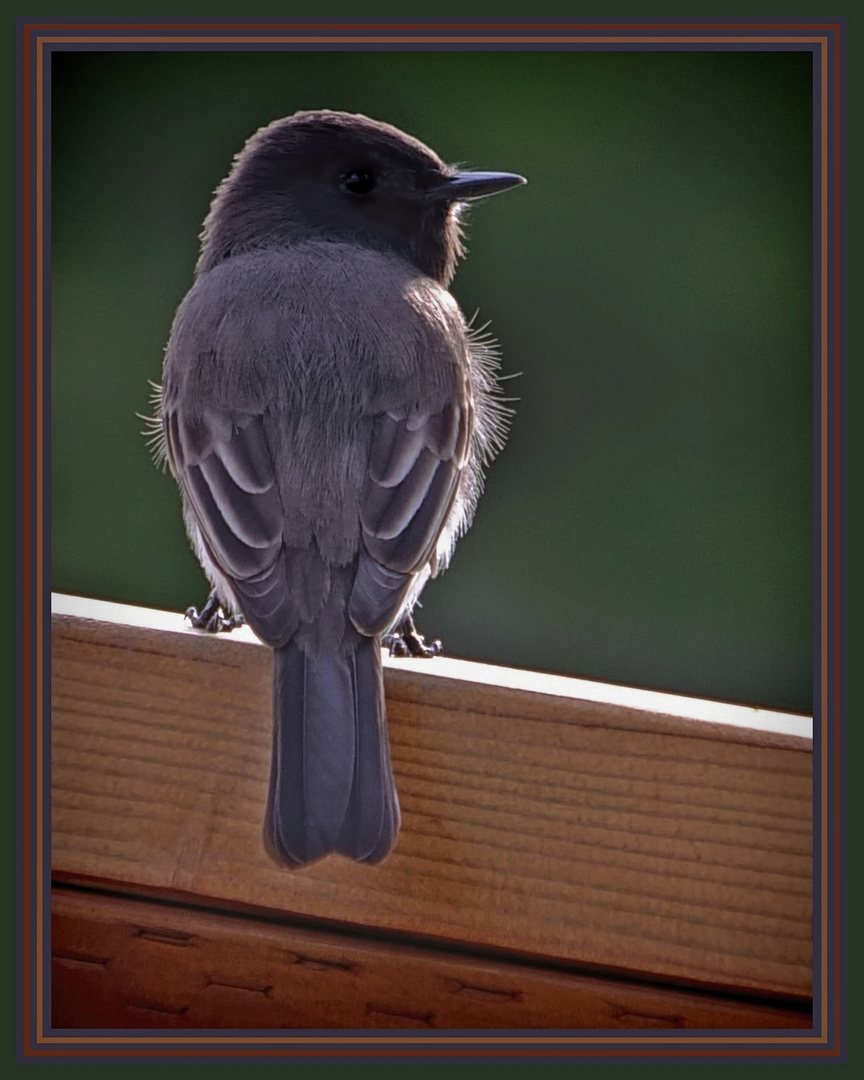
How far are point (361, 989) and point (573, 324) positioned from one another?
197cm

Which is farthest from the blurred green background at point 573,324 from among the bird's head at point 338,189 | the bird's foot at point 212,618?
the bird's foot at point 212,618

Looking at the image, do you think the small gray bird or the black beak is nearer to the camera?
the small gray bird

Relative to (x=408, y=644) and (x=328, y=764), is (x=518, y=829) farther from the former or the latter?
(x=408, y=644)

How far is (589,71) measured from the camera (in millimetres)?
3416

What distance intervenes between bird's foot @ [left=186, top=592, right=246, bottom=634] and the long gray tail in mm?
317

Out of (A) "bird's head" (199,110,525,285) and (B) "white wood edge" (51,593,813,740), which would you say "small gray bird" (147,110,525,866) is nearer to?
(A) "bird's head" (199,110,525,285)

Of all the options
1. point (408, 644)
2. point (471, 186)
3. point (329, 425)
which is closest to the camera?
point (329, 425)

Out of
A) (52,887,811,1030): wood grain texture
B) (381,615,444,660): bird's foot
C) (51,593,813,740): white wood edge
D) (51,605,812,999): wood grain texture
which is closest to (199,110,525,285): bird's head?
(381,615,444,660): bird's foot

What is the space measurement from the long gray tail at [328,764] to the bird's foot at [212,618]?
1.04 ft

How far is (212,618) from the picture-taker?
3609mm

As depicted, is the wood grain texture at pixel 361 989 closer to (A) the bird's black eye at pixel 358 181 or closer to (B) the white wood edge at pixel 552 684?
(B) the white wood edge at pixel 552 684

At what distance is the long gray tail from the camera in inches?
120

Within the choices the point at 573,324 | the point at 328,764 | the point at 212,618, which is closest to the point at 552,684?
the point at 328,764

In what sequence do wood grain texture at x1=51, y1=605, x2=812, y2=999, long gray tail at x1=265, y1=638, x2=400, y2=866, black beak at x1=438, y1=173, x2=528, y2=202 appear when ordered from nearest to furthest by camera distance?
long gray tail at x1=265, y1=638, x2=400, y2=866
wood grain texture at x1=51, y1=605, x2=812, y2=999
black beak at x1=438, y1=173, x2=528, y2=202
